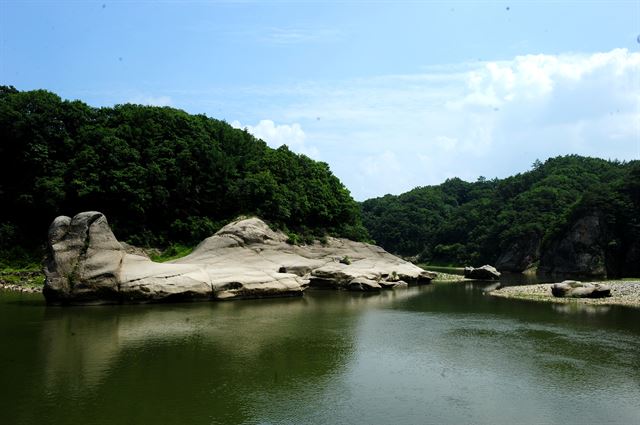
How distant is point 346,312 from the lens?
36750 mm

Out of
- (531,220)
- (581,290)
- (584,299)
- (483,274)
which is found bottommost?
(584,299)

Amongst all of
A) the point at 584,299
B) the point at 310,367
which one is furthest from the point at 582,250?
the point at 310,367

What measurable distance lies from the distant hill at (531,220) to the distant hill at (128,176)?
4777 cm

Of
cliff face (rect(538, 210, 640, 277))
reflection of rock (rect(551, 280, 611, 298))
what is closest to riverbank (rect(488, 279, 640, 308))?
reflection of rock (rect(551, 280, 611, 298))

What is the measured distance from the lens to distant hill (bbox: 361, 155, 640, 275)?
86312 millimetres

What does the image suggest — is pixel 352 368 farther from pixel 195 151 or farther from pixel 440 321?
pixel 195 151

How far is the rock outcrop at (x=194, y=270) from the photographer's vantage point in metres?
36.2

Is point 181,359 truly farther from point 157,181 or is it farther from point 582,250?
point 582,250

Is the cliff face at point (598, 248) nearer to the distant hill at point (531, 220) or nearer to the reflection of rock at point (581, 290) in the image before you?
the distant hill at point (531, 220)

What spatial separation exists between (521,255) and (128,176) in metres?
80.9

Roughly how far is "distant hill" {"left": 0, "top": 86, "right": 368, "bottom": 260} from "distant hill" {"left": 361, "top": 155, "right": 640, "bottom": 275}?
47.8 meters

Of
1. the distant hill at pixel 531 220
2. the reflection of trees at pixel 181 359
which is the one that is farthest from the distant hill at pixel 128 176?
the distant hill at pixel 531 220

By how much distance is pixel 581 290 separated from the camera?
45.6 m

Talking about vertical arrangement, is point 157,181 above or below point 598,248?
above
